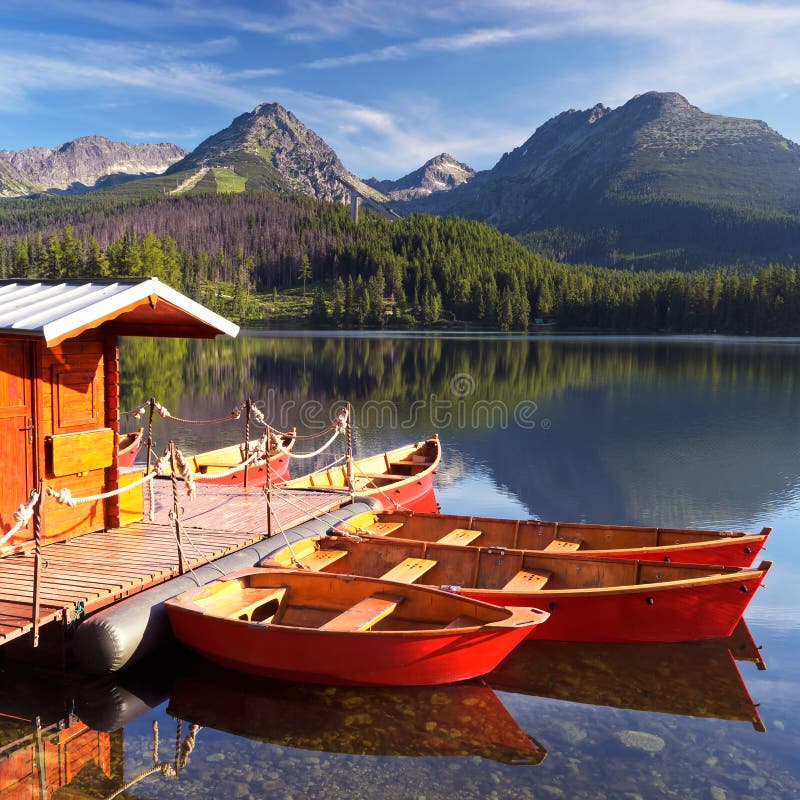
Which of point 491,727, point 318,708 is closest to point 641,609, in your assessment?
point 491,727

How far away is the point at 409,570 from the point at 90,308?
21.8 ft

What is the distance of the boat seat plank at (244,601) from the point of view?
10.7 metres

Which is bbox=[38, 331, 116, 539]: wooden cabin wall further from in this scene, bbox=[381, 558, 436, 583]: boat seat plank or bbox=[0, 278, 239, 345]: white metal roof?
bbox=[381, 558, 436, 583]: boat seat plank

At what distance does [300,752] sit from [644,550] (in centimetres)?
748

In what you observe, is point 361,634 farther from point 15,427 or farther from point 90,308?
point 15,427

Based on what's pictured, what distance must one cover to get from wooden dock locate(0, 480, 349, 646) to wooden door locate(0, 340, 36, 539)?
3.33 ft

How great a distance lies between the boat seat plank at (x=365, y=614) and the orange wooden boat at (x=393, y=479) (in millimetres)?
6741

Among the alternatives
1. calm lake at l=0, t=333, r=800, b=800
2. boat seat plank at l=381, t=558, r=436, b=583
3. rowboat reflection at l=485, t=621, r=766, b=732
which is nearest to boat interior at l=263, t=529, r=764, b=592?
boat seat plank at l=381, t=558, r=436, b=583

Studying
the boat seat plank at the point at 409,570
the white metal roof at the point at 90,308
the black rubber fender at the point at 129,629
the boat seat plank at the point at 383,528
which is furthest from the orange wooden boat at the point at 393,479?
the black rubber fender at the point at 129,629

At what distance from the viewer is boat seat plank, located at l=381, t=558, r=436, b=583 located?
1270cm

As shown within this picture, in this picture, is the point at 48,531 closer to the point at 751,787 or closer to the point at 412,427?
the point at 751,787

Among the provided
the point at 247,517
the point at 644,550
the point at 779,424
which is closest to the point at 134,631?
the point at 247,517

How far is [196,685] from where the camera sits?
1058 cm

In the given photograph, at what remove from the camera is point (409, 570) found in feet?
42.7
